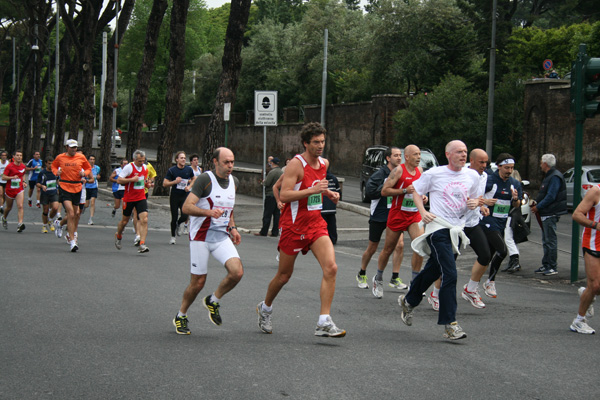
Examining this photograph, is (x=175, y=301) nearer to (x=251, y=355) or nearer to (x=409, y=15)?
(x=251, y=355)

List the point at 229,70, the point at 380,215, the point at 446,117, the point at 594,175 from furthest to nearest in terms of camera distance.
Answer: the point at 446,117 < the point at 594,175 < the point at 229,70 < the point at 380,215

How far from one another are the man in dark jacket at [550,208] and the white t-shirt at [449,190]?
225 inches

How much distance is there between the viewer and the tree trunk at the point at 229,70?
80.3ft

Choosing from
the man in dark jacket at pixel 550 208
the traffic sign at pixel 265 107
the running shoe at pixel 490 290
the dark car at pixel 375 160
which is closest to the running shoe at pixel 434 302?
the running shoe at pixel 490 290

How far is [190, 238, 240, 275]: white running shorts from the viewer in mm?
7758

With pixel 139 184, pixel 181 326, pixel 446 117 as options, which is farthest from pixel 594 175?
pixel 181 326

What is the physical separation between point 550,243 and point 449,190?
601 centimetres

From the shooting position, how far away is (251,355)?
22.3 ft

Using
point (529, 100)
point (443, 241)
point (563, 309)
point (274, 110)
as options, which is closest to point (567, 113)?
point (529, 100)

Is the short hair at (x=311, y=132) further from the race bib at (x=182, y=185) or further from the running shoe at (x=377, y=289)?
the race bib at (x=182, y=185)

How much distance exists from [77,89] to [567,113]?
23.7 metres

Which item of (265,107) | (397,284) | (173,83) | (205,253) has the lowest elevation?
(397,284)

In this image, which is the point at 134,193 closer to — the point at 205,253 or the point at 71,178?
the point at 71,178

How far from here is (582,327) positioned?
8.15 metres
